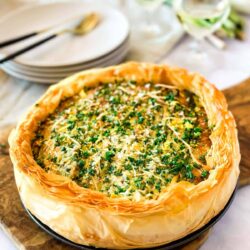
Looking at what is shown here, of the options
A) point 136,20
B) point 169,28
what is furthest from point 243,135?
point 136,20

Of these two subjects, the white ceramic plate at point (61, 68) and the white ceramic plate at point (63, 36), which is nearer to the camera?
the white ceramic plate at point (61, 68)

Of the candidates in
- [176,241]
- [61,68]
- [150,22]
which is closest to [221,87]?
[150,22]

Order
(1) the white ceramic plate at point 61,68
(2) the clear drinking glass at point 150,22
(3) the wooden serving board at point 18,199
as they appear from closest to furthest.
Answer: (3) the wooden serving board at point 18,199 < (1) the white ceramic plate at point 61,68 < (2) the clear drinking glass at point 150,22

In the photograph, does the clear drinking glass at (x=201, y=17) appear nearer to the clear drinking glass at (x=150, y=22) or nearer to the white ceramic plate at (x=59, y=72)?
the clear drinking glass at (x=150, y=22)

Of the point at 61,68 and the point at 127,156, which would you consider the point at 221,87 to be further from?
the point at 127,156

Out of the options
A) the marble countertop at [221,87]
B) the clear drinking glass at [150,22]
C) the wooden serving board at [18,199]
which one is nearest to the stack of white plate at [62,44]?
the marble countertop at [221,87]

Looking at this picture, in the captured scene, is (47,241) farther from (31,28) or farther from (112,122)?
(31,28)

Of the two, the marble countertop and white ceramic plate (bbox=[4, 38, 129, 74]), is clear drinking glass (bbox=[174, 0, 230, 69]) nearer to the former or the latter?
the marble countertop
